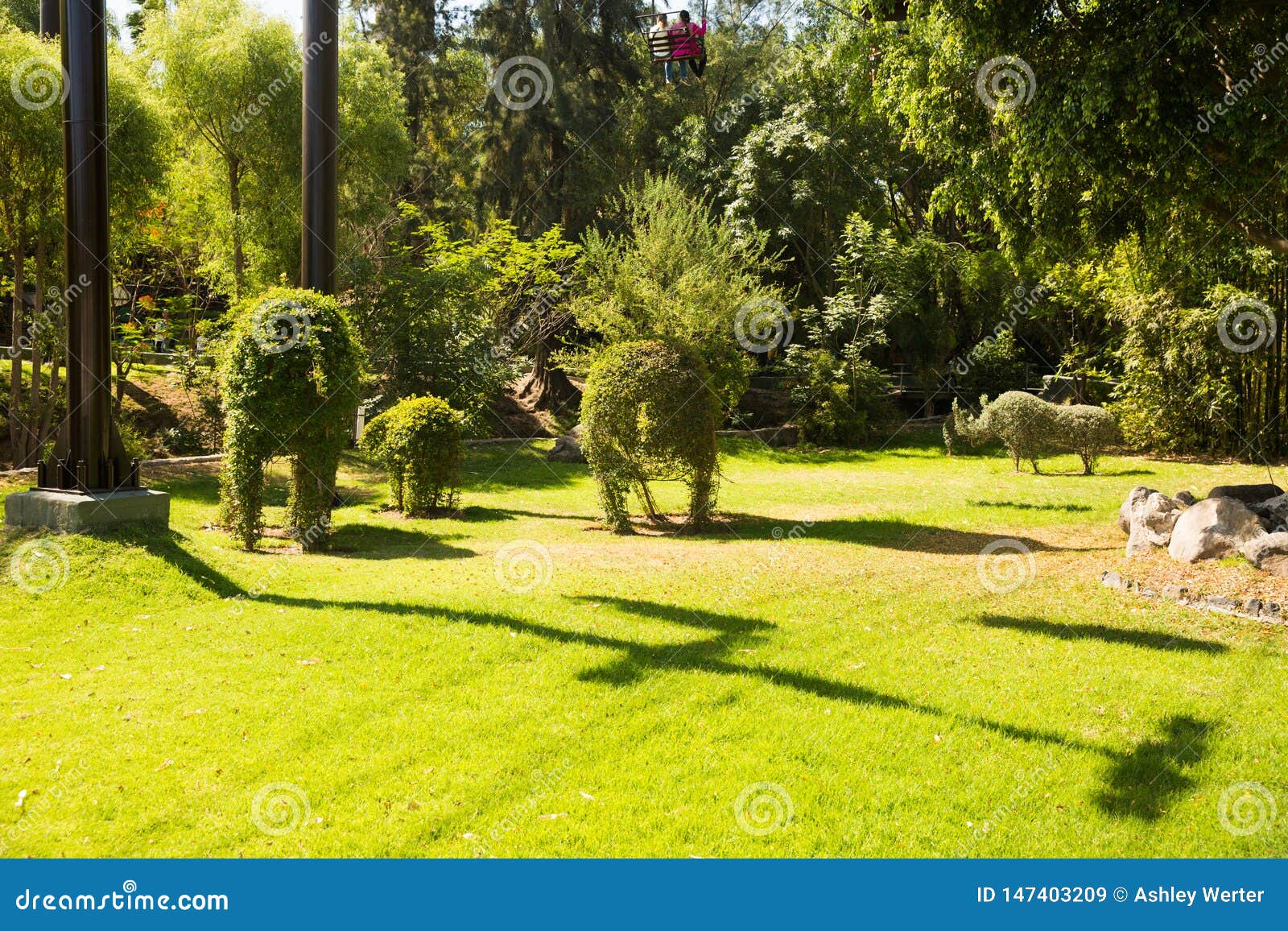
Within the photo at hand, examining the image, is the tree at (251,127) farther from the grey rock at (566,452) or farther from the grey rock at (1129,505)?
the grey rock at (1129,505)

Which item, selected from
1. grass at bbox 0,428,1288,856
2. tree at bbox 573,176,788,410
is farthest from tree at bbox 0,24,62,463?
tree at bbox 573,176,788,410

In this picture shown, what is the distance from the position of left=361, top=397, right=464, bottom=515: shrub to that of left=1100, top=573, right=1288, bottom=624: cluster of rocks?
8.49m

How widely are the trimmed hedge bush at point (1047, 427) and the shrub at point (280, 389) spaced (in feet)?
39.1

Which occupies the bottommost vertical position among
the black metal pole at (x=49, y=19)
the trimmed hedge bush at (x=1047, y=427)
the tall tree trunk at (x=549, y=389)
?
the trimmed hedge bush at (x=1047, y=427)

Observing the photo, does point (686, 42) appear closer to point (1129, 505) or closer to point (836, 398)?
point (1129, 505)

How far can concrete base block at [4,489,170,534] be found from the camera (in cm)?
870

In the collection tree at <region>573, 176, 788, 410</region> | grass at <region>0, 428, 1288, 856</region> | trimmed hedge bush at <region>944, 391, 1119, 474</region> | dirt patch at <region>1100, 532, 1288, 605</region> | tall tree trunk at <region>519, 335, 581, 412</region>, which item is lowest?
grass at <region>0, 428, 1288, 856</region>

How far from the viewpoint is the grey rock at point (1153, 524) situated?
1068cm

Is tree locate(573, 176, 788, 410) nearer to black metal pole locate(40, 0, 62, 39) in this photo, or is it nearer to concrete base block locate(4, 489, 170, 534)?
black metal pole locate(40, 0, 62, 39)

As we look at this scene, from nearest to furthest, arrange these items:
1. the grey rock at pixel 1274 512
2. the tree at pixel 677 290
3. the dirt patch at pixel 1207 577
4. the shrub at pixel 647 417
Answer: the dirt patch at pixel 1207 577 → the grey rock at pixel 1274 512 → the shrub at pixel 647 417 → the tree at pixel 677 290

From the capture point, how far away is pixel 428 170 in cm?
3000

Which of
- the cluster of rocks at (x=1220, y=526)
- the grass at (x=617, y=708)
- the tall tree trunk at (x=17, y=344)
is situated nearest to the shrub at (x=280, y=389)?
the grass at (x=617, y=708)

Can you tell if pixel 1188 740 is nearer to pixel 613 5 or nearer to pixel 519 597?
pixel 519 597

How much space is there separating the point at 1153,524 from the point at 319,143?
11713mm
